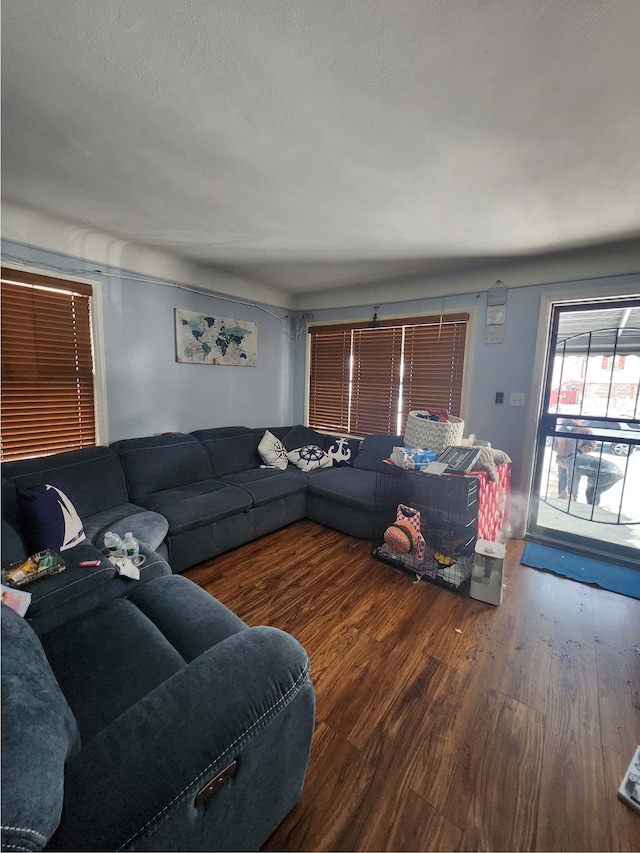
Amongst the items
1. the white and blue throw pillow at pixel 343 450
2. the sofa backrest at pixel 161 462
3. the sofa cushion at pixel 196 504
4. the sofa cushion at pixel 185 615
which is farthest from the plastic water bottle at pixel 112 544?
the white and blue throw pillow at pixel 343 450

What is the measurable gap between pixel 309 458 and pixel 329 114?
287 centimetres

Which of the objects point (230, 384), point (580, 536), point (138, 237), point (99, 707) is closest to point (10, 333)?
point (138, 237)

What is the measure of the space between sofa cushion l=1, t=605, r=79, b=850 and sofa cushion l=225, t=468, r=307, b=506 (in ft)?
6.47

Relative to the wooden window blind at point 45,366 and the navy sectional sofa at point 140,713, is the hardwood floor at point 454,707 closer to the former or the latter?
the navy sectional sofa at point 140,713

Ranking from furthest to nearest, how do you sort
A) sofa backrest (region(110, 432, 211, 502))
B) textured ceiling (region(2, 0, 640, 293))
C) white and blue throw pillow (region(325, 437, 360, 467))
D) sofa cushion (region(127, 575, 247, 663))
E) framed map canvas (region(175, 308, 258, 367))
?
white and blue throw pillow (region(325, 437, 360, 467)) → framed map canvas (region(175, 308, 258, 367)) → sofa backrest (region(110, 432, 211, 502)) → sofa cushion (region(127, 575, 247, 663)) → textured ceiling (region(2, 0, 640, 293))

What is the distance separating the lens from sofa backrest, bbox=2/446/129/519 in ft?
7.05

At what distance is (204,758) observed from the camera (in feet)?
2.46

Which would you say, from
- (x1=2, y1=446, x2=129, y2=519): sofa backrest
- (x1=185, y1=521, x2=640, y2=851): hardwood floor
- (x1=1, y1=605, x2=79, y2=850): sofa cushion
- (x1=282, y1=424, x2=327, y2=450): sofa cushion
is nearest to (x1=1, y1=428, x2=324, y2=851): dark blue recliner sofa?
(x1=1, y1=605, x2=79, y2=850): sofa cushion

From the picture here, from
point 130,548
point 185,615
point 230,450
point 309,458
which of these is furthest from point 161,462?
point 185,615

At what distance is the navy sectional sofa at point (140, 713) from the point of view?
0.64 meters

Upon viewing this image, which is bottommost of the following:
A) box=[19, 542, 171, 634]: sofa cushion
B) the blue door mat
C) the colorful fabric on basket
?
the blue door mat

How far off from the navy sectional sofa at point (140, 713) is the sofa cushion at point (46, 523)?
0.08ft

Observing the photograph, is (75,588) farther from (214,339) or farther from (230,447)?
(214,339)

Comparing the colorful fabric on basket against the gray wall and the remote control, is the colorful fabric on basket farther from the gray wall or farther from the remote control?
the gray wall
